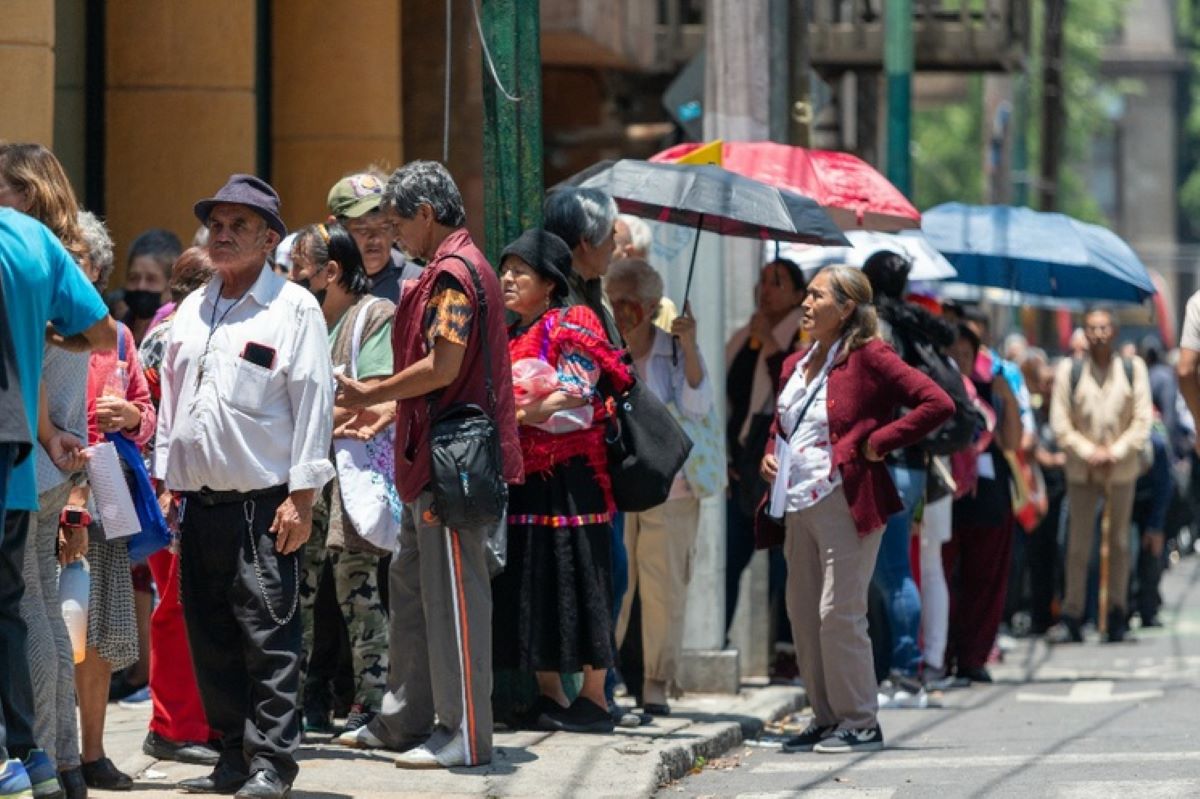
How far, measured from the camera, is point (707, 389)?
10.4 metres

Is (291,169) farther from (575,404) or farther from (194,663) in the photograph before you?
(194,663)

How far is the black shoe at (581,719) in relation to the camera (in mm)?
9234

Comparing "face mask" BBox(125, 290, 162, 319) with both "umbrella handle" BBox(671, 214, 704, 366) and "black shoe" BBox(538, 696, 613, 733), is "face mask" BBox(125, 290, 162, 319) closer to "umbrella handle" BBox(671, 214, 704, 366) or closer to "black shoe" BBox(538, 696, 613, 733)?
"umbrella handle" BBox(671, 214, 704, 366)

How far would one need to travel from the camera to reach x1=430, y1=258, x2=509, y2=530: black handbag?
25.7ft

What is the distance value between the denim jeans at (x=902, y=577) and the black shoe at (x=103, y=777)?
4.53 metres

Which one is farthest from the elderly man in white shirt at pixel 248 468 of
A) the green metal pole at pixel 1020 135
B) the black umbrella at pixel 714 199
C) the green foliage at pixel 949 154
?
the green foliage at pixel 949 154

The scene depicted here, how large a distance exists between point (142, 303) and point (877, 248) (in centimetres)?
412

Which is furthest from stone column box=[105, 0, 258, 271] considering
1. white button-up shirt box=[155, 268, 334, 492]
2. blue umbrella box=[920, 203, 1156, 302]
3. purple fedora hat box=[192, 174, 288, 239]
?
white button-up shirt box=[155, 268, 334, 492]

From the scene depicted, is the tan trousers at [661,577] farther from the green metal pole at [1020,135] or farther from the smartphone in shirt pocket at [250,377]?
the green metal pole at [1020,135]

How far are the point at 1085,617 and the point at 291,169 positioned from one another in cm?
651

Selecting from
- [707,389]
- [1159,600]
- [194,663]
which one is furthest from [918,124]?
[194,663]

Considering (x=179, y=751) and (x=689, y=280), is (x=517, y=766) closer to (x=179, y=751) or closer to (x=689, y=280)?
(x=179, y=751)

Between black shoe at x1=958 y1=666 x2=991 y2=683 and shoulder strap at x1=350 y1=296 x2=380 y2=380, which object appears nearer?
shoulder strap at x1=350 y1=296 x2=380 y2=380

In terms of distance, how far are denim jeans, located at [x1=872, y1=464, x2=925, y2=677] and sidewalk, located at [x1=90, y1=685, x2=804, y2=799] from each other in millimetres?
1628
